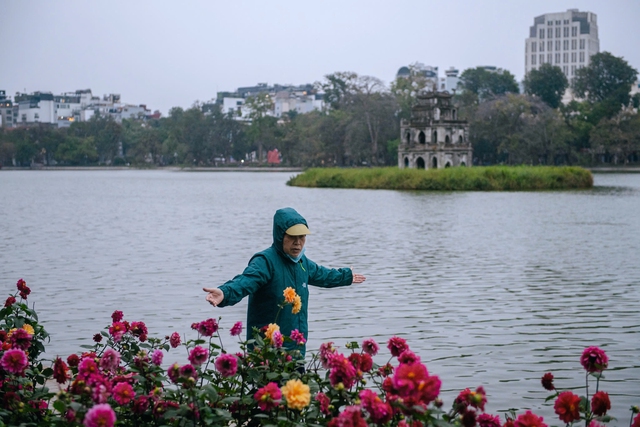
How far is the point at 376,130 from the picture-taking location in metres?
88.4

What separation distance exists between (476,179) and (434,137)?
13.4 metres

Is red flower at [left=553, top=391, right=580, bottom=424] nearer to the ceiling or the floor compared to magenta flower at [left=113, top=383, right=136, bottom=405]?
nearer to the floor

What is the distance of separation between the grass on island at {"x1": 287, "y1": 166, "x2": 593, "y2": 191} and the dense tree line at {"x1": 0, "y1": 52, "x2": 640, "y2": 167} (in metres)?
26.9

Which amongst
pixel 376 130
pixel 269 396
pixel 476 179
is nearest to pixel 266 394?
pixel 269 396

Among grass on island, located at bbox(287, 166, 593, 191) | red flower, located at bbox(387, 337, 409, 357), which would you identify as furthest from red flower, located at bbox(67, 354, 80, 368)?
grass on island, located at bbox(287, 166, 593, 191)

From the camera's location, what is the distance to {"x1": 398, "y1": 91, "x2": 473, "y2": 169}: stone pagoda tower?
6222 cm

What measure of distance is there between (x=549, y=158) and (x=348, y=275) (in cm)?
8090

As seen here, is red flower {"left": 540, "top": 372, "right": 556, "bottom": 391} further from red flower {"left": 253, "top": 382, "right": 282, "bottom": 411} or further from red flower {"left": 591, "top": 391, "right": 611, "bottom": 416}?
red flower {"left": 253, "top": 382, "right": 282, "bottom": 411}

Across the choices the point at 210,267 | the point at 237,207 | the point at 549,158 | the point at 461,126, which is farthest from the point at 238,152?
the point at 210,267

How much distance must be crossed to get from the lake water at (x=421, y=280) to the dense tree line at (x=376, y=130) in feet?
168

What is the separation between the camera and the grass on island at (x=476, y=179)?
50.7 m

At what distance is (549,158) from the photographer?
276ft

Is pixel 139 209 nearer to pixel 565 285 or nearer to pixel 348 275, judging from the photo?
pixel 565 285

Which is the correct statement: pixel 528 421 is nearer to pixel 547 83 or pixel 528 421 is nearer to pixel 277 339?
pixel 277 339
